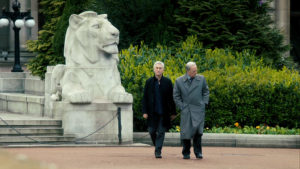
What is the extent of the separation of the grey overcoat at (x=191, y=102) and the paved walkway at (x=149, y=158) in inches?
22.9

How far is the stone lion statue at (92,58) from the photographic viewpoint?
591 inches

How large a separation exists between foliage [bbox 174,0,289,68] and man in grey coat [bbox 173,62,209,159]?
11648mm

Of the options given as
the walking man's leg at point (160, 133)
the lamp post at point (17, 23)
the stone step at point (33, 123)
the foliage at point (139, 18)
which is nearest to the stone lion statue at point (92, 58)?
the stone step at point (33, 123)

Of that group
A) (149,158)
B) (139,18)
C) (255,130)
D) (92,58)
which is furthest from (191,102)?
(139,18)

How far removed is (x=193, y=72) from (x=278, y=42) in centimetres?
1401

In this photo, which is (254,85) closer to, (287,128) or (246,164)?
(287,128)

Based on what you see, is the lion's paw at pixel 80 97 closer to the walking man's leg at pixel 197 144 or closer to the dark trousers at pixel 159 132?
the dark trousers at pixel 159 132

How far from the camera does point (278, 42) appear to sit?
78.4ft

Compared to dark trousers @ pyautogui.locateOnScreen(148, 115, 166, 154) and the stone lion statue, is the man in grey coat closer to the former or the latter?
dark trousers @ pyautogui.locateOnScreen(148, 115, 166, 154)

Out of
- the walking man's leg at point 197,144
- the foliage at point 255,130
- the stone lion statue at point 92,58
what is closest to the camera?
the walking man's leg at point 197,144

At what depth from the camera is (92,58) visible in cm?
1513

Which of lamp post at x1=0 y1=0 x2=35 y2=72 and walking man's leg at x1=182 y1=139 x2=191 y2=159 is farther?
lamp post at x1=0 y1=0 x2=35 y2=72

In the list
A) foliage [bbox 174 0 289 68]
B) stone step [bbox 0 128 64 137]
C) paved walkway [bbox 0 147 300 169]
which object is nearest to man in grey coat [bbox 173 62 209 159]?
paved walkway [bbox 0 147 300 169]

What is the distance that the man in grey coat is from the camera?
10.5 m
